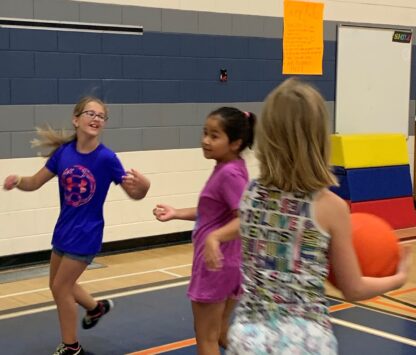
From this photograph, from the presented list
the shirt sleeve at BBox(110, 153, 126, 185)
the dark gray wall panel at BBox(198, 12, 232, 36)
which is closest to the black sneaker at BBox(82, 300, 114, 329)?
the shirt sleeve at BBox(110, 153, 126, 185)

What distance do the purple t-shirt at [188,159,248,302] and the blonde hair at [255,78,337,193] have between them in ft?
4.05

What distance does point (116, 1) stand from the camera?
23.2ft

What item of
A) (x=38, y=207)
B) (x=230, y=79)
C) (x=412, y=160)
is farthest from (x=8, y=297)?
(x=412, y=160)

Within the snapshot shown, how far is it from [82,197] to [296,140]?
92.8 inches

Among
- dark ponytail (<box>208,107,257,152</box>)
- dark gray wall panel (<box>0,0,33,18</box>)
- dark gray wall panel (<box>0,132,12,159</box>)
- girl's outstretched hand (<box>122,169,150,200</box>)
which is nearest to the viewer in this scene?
dark ponytail (<box>208,107,257,152</box>)

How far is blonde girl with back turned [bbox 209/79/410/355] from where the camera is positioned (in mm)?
2057

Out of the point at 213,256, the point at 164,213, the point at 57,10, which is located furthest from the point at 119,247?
the point at 213,256

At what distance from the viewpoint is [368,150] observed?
8.41m

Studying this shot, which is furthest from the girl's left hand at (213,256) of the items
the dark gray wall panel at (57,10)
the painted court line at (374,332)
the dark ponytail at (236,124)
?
the dark gray wall panel at (57,10)

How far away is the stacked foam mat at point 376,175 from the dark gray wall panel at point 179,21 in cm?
195

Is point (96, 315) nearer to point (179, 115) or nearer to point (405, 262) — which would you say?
point (405, 262)

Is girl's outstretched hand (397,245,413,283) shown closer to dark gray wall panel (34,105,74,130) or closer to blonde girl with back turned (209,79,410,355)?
blonde girl with back turned (209,79,410,355)

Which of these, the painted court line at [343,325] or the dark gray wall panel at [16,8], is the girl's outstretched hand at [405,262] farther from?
the dark gray wall panel at [16,8]

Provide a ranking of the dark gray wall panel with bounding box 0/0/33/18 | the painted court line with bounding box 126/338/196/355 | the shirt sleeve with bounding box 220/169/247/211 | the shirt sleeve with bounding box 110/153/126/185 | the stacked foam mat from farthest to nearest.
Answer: the stacked foam mat < the dark gray wall panel with bounding box 0/0/33/18 < the painted court line with bounding box 126/338/196/355 < the shirt sleeve with bounding box 110/153/126/185 < the shirt sleeve with bounding box 220/169/247/211
